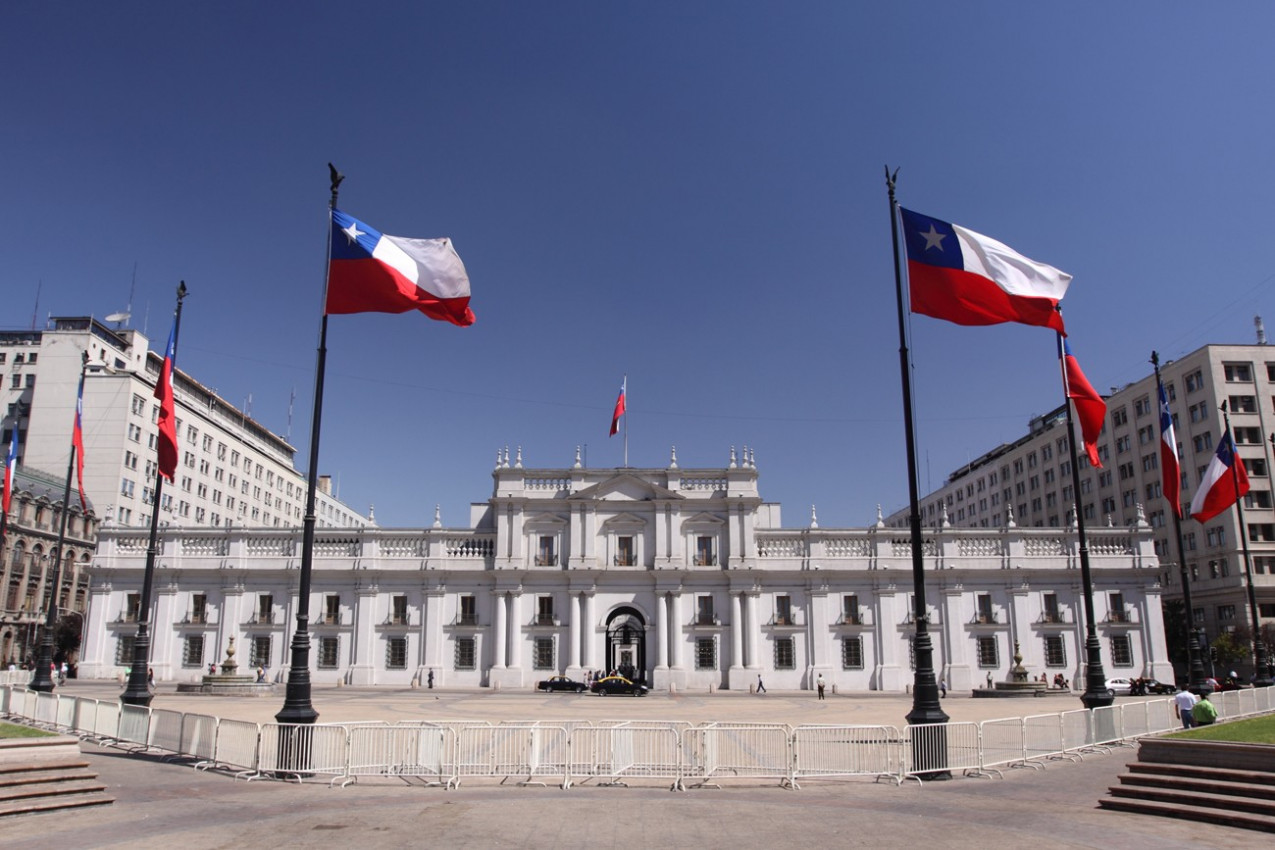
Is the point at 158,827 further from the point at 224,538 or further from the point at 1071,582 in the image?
the point at 1071,582

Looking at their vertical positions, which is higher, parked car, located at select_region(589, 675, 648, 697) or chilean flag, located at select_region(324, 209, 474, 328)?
chilean flag, located at select_region(324, 209, 474, 328)

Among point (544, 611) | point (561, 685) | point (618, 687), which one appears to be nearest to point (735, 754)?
point (618, 687)

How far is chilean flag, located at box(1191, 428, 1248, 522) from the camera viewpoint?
104 ft

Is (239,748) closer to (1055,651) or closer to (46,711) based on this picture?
(46,711)

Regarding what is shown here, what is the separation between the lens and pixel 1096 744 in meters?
21.6

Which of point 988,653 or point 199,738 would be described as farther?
point 988,653

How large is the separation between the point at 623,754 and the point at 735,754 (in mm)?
2156

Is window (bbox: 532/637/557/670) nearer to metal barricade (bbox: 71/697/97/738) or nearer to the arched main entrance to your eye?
the arched main entrance

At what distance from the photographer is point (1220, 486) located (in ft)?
104

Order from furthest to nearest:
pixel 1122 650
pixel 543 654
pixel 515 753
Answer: pixel 543 654 < pixel 1122 650 < pixel 515 753

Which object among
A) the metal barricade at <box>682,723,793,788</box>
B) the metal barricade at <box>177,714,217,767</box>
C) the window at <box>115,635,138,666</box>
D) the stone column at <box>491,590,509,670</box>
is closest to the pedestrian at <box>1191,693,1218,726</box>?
the metal barricade at <box>682,723,793,788</box>

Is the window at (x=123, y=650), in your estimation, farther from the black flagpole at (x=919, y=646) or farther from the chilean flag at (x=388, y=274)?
the black flagpole at (x=919, y=646)

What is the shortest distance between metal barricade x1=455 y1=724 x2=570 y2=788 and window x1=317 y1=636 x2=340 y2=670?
1737 inches

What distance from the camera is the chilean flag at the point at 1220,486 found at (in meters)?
31.7
